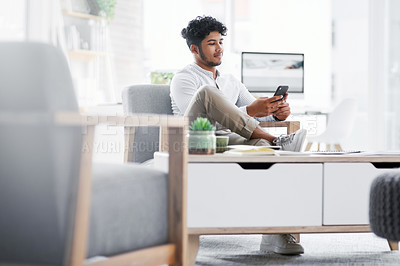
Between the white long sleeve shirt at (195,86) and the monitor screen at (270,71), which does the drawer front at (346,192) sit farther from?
the monitor screen at (270,71)

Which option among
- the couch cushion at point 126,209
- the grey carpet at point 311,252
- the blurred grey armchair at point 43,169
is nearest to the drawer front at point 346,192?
the grey carpet at point 311,252

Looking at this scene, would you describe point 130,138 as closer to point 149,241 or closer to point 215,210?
point 215,210

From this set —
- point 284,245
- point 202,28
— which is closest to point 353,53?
point 202,28

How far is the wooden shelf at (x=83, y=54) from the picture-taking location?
4.68 m

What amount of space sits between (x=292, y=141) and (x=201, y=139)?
1.82 feet

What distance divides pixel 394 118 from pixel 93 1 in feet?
11.4

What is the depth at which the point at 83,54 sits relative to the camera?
4.79 meters

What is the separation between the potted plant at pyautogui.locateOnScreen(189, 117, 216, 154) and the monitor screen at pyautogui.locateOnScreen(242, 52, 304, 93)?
9.20ft

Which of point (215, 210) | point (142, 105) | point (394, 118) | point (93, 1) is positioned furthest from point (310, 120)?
point (215, 210)

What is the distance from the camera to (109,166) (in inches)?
55.9

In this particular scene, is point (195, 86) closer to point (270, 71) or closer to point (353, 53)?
point (270, 71)

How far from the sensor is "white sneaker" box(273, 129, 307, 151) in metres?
2.31

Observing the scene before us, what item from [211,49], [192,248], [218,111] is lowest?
[192,248]

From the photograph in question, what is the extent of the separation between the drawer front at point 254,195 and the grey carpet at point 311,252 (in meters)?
0.30
